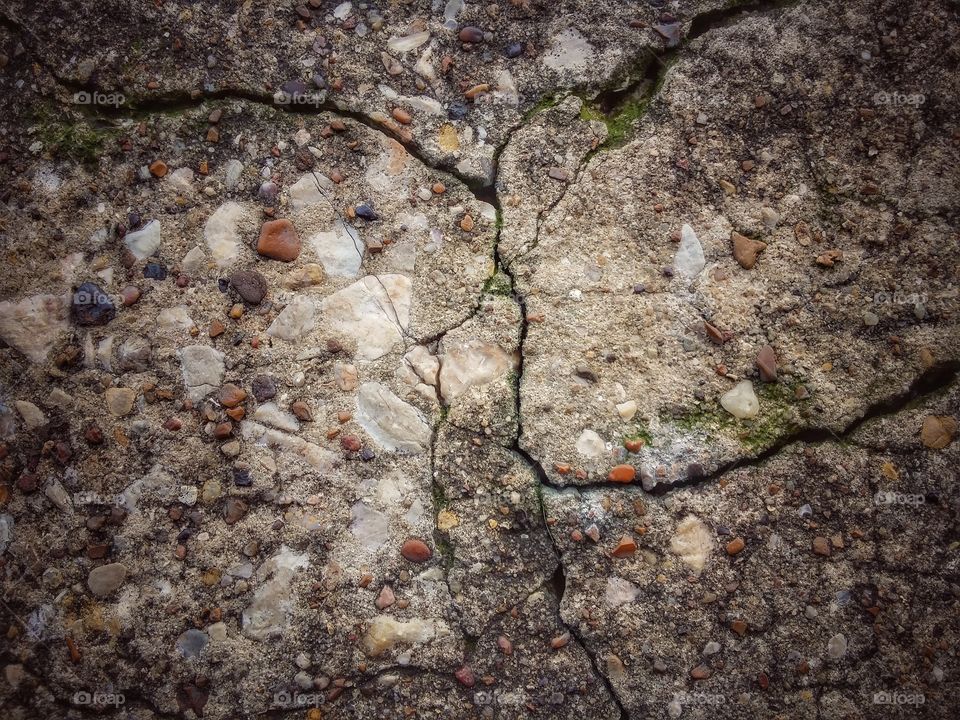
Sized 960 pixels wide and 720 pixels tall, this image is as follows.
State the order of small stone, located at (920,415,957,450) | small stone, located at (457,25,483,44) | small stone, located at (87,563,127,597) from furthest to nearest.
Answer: small stone, located at (457,25,483,44) → small stone, located at (920,415,957,450) → small stone, located at (87,563,127,597)

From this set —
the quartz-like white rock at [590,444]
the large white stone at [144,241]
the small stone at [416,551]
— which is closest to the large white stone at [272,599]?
the small stone at [416,551]

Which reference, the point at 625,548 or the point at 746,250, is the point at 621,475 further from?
the point at 746,250

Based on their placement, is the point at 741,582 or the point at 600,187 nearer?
the point at 741,582

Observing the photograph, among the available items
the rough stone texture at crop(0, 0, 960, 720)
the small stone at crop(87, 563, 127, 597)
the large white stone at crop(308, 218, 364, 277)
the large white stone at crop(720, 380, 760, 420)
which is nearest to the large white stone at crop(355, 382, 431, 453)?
the rough stone texture at crop(0, 0, 960, 720)

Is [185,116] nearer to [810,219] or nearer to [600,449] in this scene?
[600,449]

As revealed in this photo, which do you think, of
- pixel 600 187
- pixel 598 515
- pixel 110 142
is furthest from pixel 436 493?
pixel 110 142

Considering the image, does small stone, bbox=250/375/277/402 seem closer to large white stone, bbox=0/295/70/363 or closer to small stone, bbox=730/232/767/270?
large white stone, bbox=0/295/70/363

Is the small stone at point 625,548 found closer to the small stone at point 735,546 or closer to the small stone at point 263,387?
the small stone at point 735,546
